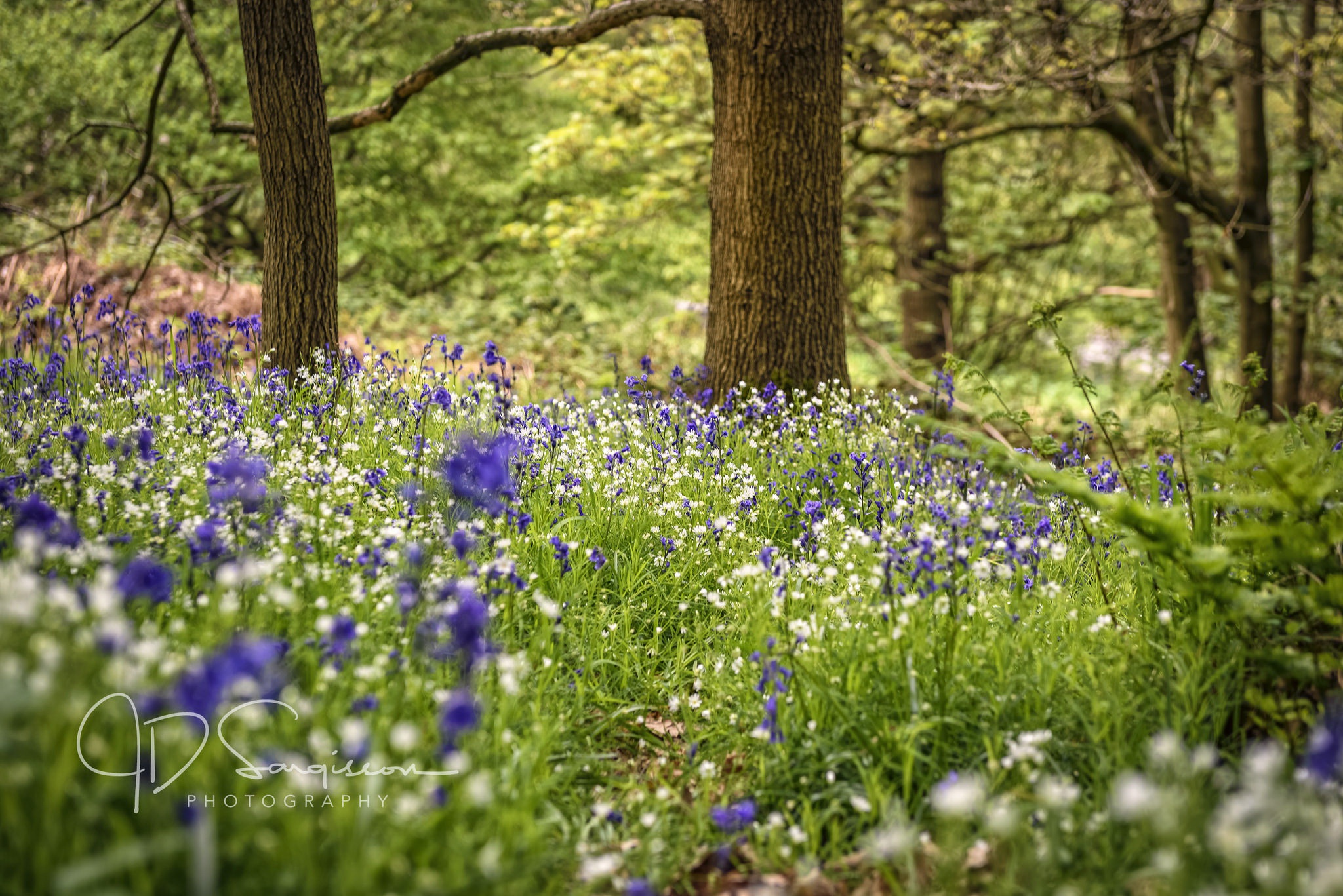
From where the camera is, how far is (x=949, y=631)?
9.41 feet

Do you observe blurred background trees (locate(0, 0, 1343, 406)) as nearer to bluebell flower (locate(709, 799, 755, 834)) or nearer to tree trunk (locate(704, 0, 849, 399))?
tree trunk (locate(704, 0, 849, 399))

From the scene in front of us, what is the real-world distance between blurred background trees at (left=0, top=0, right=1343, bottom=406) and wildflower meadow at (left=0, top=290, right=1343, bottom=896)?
5849 mm

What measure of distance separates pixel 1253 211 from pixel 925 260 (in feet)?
11.7

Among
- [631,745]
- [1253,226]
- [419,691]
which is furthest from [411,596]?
[1253,226]

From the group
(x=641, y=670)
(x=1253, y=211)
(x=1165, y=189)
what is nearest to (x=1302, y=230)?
(x=1253, y=211)

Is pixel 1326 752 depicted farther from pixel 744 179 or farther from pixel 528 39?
pixel 528 39

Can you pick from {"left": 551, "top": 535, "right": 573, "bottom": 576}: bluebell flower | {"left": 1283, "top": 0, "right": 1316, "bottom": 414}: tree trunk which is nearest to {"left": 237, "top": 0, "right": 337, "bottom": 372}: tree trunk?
{"left": 551, "top": 535, "right": 573, "bottom": 576}: bluebell flower

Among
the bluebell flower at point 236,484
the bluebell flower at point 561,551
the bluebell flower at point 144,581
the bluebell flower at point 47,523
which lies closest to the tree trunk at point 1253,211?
the bluebell flower at point 561,551

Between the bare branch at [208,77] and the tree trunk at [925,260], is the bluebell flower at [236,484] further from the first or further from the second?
the tree trunk at [925,260]

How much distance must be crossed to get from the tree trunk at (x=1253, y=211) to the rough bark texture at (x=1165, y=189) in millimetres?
517

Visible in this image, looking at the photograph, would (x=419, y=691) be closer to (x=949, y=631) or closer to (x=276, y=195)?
(x=949, y=631)

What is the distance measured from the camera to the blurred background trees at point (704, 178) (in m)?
9.09

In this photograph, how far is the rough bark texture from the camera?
8.82m

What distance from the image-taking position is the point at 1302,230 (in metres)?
9.55
